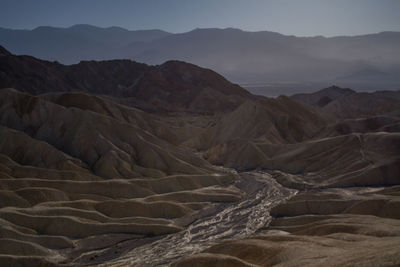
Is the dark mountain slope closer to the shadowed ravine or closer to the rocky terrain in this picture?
the rocky terrain

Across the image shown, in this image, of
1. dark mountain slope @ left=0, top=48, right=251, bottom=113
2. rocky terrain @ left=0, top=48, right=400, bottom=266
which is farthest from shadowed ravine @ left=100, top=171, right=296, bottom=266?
dark mountain slope @ left=0, top=48, right=251, bottom=113

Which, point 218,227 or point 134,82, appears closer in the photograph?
point 218,227

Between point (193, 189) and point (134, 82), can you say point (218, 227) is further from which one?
point (134, 82)

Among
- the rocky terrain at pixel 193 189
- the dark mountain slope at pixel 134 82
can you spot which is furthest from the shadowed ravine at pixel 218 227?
the dark mountain slope at pixel 134 82

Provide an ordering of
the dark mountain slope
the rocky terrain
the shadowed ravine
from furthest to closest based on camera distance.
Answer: the dark mountain slope, the shadowed ravine, the rocky terrain

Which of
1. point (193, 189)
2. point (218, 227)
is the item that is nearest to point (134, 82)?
point (193, 189)

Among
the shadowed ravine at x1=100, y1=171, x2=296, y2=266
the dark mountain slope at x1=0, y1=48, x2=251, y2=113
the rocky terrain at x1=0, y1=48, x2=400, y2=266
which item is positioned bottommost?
the shadowed ravine at x1=100, y1=171, x2=296, y2=266
